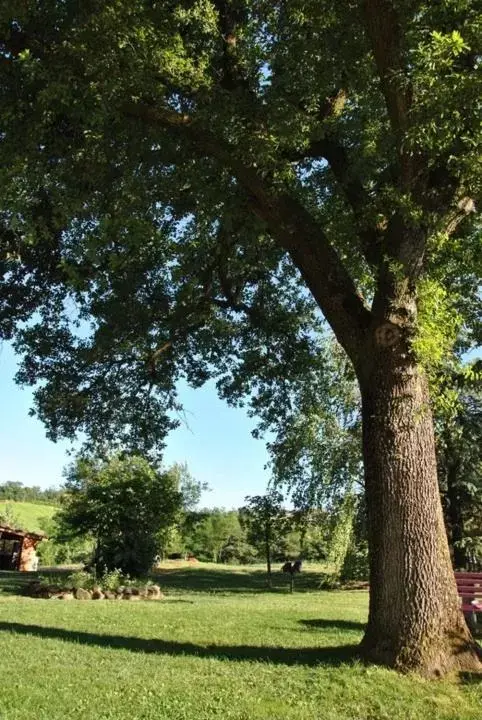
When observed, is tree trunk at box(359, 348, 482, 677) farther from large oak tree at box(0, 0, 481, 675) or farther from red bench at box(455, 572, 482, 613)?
red bench at box(455, 572, 482, 613)

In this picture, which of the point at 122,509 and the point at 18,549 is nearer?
the point at 122,509

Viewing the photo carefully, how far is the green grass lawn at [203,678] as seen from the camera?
5477mm

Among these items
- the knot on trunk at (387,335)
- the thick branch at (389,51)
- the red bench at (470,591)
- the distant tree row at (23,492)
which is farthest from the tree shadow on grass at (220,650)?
the distant tree row at (23,492)

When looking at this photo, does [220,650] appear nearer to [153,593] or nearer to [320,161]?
[320,161]

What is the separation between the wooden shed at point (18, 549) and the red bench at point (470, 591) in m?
38.4

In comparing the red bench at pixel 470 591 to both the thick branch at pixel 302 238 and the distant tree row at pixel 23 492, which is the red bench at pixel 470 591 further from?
the distant tree row at pixel 23 492

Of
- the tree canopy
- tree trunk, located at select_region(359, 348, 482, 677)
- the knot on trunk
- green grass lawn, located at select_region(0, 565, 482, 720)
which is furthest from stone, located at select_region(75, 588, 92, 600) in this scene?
the knot on trunk

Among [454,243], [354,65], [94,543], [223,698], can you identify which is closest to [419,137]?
[454,243]

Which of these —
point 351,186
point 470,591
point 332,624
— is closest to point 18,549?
point 332,624

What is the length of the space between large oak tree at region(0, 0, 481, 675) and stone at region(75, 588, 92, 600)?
9.83 meters

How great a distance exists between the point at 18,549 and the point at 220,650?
137ft

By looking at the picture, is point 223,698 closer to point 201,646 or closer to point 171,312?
point 201,646

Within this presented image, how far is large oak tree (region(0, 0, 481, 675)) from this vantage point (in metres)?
6.82

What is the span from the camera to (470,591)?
38.8ft
